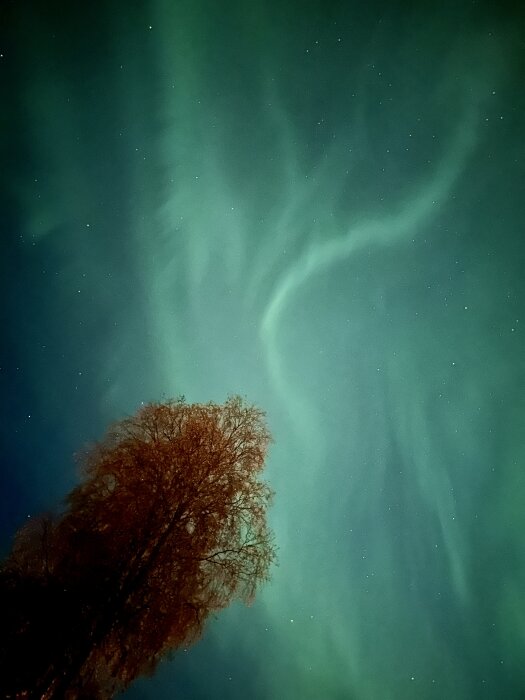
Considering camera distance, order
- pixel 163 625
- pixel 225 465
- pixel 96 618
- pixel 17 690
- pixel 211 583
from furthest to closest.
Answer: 1. pixel 225 465
2. pixel 211 583
3. pixel 163 625
4. pixel 96 618
5. pixel 17 690

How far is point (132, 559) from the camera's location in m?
10.8

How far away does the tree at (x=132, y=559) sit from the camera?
913 cm

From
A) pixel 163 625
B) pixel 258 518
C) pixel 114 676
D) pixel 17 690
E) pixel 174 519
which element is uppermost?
pixel 258 518

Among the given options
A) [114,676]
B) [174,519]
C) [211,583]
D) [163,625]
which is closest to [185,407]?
[174,519]

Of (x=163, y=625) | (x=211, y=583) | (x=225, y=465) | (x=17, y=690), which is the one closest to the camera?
(x=17, y=690)

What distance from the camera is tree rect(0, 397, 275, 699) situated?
913 centimetres

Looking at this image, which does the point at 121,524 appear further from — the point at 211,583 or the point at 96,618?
the point at 211,583

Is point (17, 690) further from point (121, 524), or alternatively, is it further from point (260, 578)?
point (260, 578)

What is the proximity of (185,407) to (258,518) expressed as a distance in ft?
14.0

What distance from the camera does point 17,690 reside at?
28.8 ft

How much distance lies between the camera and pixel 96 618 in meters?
9.99

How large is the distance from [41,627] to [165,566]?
10.1 ft

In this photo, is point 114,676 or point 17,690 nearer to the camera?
point 17,690

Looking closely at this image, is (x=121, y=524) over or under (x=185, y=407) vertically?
under
